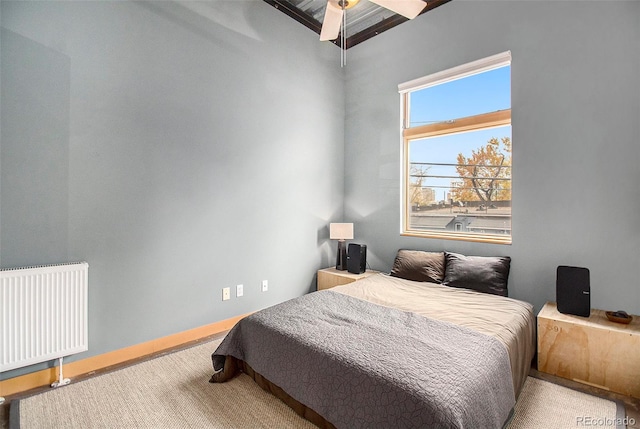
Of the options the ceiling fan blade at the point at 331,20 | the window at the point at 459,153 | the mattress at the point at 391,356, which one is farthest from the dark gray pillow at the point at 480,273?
the ceiling fan blade at the point at 331,20

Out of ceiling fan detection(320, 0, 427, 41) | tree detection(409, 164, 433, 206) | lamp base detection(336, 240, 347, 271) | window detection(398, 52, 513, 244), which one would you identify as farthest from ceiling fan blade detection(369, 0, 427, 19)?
lamp base detection(336, 240, 347, 271)

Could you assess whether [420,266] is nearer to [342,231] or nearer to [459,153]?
[342,231]

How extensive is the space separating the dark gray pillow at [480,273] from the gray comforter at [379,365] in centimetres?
93

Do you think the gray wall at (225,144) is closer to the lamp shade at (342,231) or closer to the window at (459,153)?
the window at (459,153)

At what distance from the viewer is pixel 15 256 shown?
6.39 feet

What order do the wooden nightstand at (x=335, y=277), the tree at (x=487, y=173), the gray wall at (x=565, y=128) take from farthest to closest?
1. the wooden nightstand at (x=335, y=277)
2. the tree at (x=487, y=173)
3. the gray wall at (x=565, y=128)

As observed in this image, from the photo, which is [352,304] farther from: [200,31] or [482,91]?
[200,31]

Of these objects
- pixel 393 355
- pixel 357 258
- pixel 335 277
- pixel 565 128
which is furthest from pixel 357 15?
pixel 393 355

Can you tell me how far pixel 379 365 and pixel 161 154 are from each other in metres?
2.27

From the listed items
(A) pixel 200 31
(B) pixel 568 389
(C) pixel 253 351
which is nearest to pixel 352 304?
(C) pixel 253 351

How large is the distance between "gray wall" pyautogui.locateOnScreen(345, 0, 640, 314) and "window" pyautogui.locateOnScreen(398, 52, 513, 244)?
14 cm

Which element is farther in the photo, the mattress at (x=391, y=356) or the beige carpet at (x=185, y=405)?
the beige carpet at (x=185, y=405)

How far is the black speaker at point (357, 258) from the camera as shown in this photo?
3502mm

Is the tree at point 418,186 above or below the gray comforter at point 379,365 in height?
above
